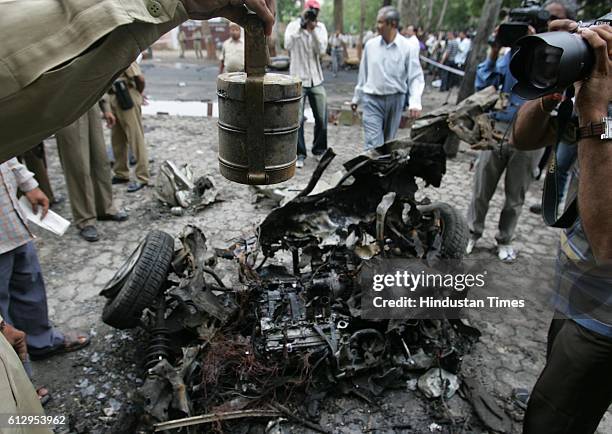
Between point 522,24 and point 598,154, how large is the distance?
2.48 m

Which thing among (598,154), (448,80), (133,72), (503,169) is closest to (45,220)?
(133,72)

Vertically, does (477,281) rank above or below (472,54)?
below

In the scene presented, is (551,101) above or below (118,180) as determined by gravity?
above

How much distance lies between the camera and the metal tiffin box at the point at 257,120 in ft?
4.12

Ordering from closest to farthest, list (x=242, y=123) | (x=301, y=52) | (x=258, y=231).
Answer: (x=242, y=123)
(x=258, y=231)
(x=301, y=52)

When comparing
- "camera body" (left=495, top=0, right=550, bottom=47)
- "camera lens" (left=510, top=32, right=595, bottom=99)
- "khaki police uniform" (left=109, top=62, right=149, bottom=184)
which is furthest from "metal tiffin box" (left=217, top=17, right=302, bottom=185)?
"khaki police uniform" (left=109, top=62, right=149, bottom=184)

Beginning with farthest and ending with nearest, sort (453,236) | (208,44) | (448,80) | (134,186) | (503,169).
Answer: (208,44) → (448,80) → (134,186) → (503,169) → (453,236)

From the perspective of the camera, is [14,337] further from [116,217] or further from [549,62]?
[116,217]

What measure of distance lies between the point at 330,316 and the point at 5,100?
2283mm

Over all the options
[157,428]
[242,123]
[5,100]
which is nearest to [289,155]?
[242,123]

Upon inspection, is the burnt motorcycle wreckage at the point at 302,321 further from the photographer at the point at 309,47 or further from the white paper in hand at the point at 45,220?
the photographer at the point at 309,47

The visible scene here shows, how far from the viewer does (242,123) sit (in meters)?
1.34

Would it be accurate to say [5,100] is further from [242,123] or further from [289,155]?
[289,155]

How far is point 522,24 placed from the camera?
3387 mm
